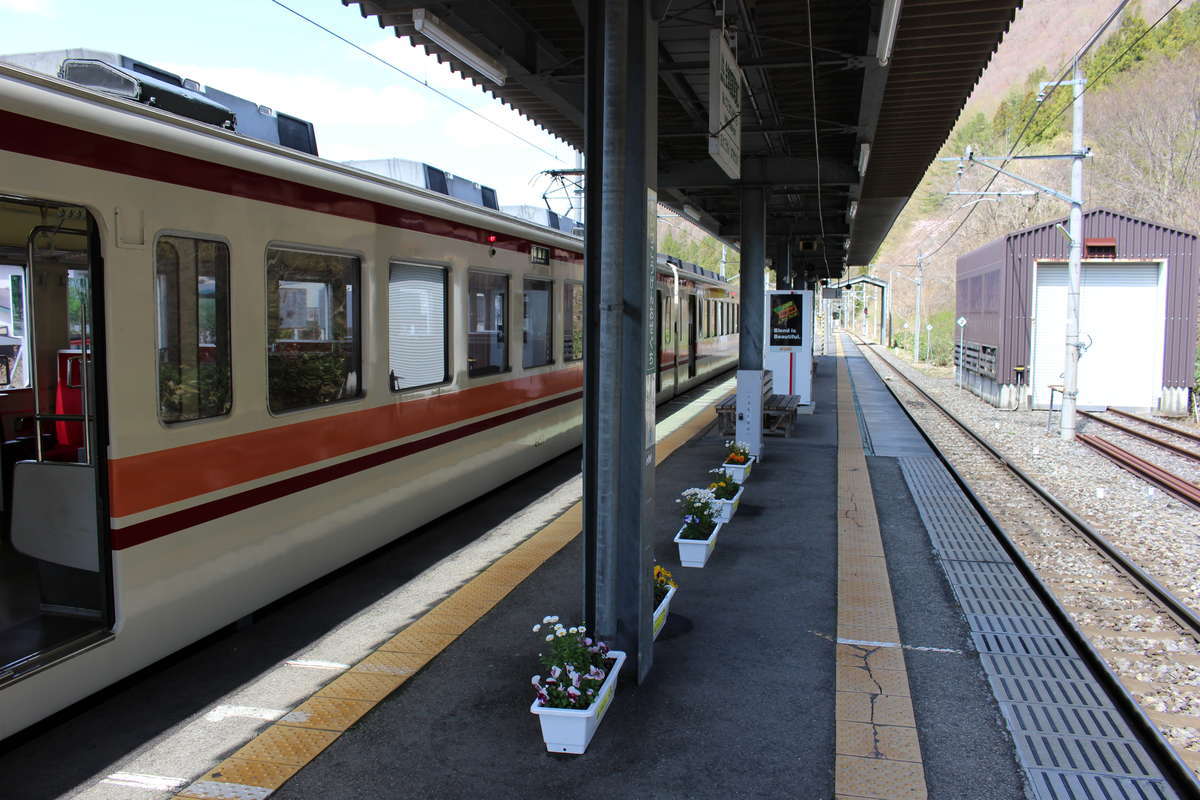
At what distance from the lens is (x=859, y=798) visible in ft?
11.3

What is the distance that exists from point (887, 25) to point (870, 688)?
3799 millimetres

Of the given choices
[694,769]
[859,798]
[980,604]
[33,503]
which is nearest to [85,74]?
[33,503]

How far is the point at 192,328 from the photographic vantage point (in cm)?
458

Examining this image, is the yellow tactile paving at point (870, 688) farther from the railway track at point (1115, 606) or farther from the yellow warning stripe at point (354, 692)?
the yellow warning stripe at point (354, 692)

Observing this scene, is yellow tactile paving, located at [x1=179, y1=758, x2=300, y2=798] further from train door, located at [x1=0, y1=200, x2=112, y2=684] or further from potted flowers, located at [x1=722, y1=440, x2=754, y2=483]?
potted flowers, located at [x1=722, y1=440, x2=754, y2=483]

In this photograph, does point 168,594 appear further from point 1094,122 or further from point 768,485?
point 1094,122

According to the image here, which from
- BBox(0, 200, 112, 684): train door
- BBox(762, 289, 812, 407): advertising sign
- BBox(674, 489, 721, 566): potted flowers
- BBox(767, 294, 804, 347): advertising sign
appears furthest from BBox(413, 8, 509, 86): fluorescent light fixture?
BBox(767, 294, 804, 347): advertising sign

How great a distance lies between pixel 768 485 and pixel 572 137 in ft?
14.8

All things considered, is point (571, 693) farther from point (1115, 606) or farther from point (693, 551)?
point (1115, 606)

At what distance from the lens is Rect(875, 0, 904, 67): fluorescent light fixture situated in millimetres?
5228

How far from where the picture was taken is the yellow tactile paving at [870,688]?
3.62m

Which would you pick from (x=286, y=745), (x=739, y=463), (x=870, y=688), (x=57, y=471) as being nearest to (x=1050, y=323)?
(x=739, y=463)

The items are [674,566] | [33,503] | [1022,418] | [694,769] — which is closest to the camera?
[694,769]

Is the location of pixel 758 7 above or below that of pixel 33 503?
above
